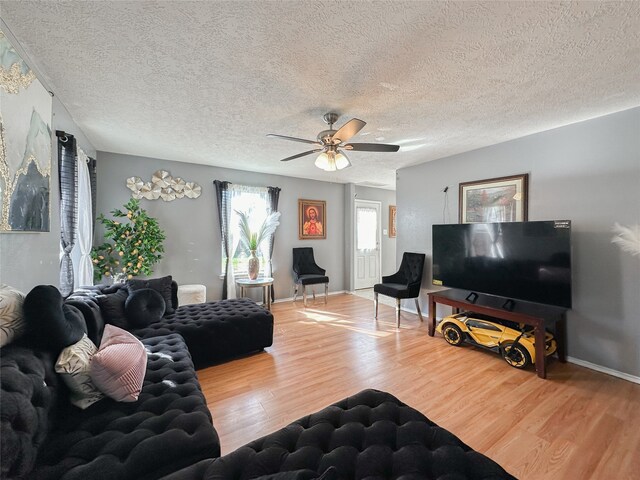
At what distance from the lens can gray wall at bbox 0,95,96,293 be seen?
1475 millimetres

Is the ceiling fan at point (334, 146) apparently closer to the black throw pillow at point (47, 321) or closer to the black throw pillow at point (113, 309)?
the black throw pillow at point (47, 321)

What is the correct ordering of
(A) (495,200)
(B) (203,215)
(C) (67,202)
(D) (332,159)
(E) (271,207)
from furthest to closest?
(E) (271,207) → (B) (203,215) → (A) (495,200) → (D) (332,159) → (C) (67,202)

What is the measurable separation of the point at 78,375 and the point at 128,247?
2596 millimetres

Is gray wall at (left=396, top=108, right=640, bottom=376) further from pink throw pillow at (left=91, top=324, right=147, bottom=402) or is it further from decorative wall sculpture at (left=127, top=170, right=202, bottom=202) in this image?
decorative wall sculpture at (left=127, top=170, right=202, bottom=202)

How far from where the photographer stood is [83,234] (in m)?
2.94

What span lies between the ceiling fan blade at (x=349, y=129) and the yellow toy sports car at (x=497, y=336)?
248 cm

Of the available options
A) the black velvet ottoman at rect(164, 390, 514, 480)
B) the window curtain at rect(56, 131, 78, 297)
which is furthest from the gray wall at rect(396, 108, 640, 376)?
the window curtain at rect(56, 131, 78, 297)

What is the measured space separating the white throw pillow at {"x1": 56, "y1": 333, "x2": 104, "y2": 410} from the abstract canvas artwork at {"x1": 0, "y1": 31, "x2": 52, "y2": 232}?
0.77 m

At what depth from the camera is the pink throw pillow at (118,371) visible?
133cm

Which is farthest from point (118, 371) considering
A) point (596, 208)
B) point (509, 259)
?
point (596, 208)

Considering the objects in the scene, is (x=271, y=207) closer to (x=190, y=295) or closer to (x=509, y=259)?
(x=190, y=295)

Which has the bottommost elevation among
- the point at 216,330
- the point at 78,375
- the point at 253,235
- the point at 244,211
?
the point at 216,330

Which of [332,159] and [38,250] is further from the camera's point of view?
[332,159]

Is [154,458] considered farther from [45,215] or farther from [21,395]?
[45,215]
